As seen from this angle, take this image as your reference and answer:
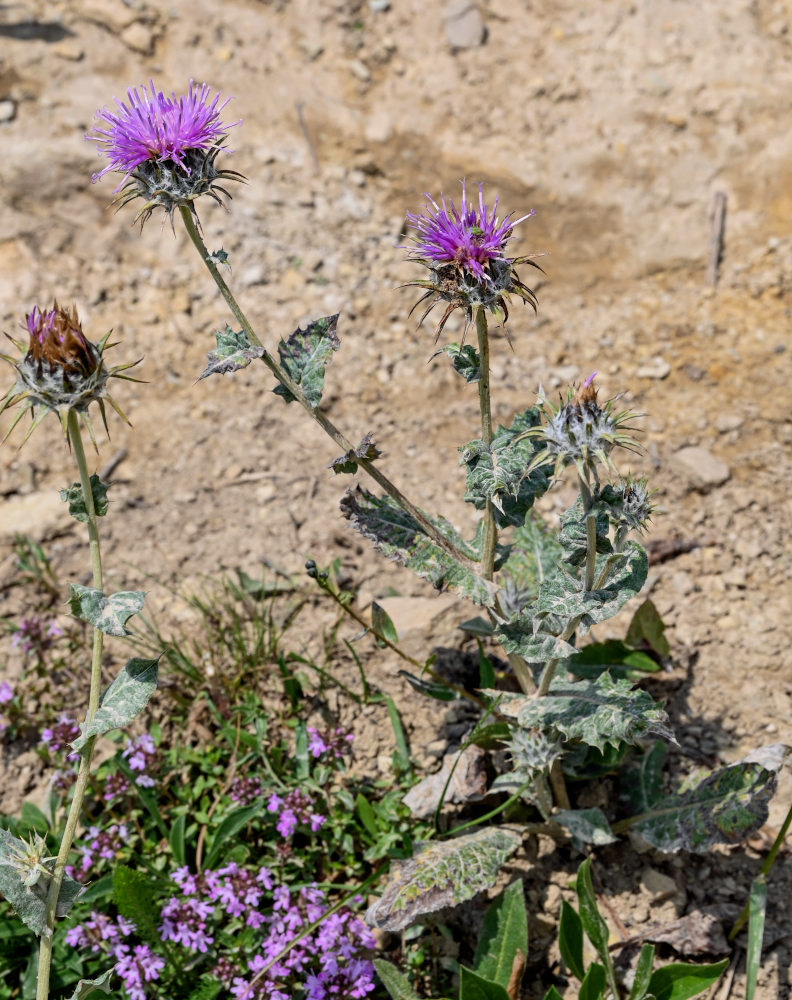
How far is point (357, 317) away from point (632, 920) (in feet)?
12.7

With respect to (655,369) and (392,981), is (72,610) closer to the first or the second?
(392,981)

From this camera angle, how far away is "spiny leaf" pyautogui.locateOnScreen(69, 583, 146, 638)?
2.72 meters

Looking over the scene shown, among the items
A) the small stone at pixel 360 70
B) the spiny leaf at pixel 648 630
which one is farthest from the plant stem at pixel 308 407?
the small stone at pixel 360 70

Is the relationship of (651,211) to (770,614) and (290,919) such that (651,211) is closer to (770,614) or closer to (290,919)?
(770,614)

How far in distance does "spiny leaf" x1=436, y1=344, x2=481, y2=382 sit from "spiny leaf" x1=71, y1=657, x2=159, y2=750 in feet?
4.34

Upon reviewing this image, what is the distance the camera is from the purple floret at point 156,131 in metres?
2.71

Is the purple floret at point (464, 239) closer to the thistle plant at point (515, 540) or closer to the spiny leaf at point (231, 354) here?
the thistle plant at point (515, 540)

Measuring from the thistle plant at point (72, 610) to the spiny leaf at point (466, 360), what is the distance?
1.01m

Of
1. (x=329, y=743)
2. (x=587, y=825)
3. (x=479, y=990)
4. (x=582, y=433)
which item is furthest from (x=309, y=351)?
(x=479, y=990)

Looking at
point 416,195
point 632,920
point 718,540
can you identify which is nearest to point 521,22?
point 416,195

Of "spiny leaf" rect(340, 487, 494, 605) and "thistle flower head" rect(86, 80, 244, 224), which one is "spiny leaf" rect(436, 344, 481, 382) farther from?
"thistle flower head" rect(86, 80, 244, 224)

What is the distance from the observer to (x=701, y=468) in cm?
482

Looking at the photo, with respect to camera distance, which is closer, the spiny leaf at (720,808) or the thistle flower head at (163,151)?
the thistle flower head at (163,151)

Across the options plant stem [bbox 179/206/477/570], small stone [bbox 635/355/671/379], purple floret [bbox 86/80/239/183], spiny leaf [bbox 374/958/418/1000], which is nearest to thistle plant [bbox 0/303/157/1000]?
plant stem [bbox 179/206/477/570]
